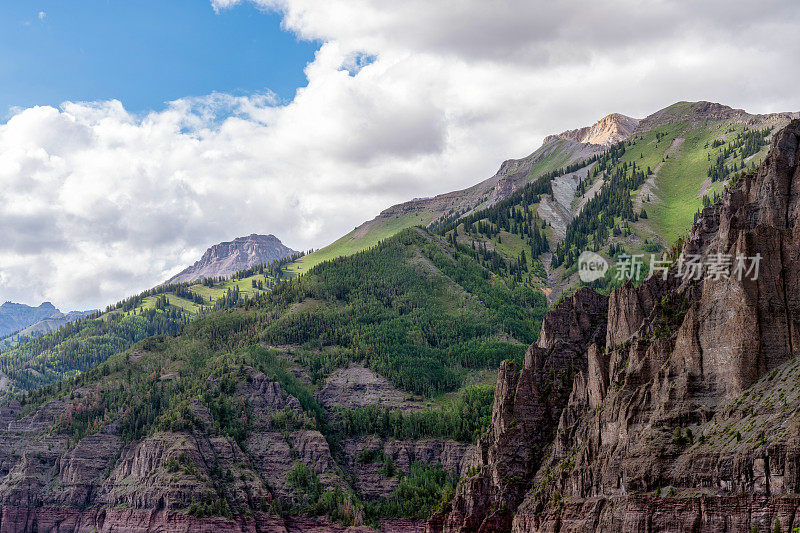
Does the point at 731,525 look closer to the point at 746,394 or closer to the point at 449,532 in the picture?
the point at 746,394

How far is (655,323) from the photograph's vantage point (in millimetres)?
138375

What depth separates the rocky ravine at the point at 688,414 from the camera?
10275 cm

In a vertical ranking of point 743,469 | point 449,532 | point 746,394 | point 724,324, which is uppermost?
point 724,324

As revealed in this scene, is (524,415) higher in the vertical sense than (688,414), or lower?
higher

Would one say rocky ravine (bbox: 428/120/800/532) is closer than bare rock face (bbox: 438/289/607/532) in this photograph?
Yes

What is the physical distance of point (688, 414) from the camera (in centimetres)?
11819

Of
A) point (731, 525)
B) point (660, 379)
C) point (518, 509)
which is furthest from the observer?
point (518, 509)

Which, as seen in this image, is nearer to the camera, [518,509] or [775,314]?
[775,314]

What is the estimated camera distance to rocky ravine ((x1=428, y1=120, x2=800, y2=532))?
337ft

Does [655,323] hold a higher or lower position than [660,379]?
higher

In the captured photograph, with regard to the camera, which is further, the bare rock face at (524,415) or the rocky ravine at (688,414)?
the bare rock face at (524,415)

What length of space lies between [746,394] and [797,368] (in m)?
6.98

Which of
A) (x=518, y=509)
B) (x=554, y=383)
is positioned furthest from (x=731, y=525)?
(x=554, y=383)

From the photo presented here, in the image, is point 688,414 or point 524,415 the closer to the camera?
point 688,414
